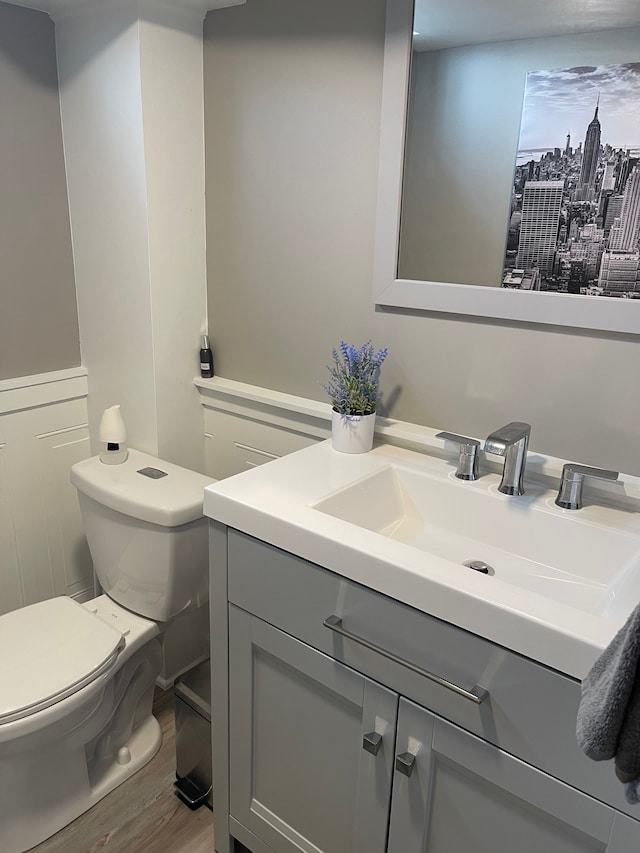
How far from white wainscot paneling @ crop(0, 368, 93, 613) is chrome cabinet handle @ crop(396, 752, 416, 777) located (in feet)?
4.53

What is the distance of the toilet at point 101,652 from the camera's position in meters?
1.46

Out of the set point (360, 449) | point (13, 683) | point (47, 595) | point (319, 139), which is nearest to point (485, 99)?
point (319, 139)

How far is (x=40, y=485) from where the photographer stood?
2.03 metres

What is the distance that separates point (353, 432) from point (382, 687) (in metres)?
0.57

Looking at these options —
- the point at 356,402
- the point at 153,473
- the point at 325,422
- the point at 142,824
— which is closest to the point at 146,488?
the point at 153,473

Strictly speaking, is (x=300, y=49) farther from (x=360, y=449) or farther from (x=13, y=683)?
(x=13, y=683)

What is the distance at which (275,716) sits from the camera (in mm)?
1325

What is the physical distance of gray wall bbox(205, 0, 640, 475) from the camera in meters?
1.34

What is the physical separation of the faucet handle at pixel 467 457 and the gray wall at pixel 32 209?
4.06 feet

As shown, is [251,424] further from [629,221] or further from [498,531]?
[629,221]

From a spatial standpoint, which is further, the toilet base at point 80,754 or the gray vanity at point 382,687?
the toilet base at point 80,754

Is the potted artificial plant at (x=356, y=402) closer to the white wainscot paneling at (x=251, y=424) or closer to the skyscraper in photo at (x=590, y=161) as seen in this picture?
the white wainscot paneling at (x=251, y=424)

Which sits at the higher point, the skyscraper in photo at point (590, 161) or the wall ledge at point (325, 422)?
the skyscraper in photo at point (590, 161)

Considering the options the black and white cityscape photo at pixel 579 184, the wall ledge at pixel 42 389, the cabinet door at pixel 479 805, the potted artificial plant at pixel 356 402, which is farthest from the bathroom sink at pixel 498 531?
the wall ledge at pixel 42 389
